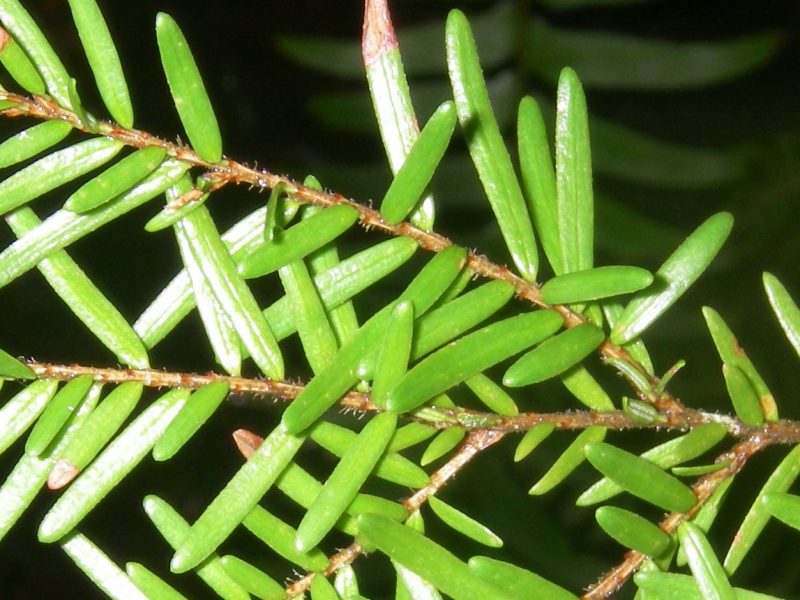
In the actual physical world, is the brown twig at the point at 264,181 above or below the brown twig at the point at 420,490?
above

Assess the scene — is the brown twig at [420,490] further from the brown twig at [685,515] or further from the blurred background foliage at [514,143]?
the blurred background foliage at [514,143]

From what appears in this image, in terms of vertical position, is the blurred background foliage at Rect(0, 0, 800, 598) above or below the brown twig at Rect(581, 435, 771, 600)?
above

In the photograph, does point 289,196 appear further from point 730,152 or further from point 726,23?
point 726,23

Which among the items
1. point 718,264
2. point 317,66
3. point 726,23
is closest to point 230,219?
point 317,66

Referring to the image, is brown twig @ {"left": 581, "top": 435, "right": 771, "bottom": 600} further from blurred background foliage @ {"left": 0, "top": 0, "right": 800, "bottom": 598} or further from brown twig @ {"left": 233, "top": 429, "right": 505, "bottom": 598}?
blurred background foliage @ {"left": 0, "top": 0, "right": 800, "bottom": 598}

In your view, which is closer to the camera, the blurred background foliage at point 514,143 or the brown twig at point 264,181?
the brown twig at point 264,181

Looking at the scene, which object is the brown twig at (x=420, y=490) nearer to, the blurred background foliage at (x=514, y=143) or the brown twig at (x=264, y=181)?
the brown twig at (x=264, y=181)

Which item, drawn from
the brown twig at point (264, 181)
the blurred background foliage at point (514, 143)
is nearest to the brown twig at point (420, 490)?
the brown twig at point (264, 181)

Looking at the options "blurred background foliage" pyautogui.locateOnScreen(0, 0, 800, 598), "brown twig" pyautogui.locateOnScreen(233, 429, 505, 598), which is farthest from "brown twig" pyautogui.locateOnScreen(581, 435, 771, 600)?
"blurred background foliage" pyautogui.locateOnScreen(0, 0, 800, 598)
